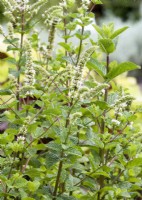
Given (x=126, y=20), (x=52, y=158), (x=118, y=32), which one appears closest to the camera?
(x=52, y=158)

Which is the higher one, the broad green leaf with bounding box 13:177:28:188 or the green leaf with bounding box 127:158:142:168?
the broad green leaf with bounding box 13:177:28:188

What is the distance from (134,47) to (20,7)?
6753 mm

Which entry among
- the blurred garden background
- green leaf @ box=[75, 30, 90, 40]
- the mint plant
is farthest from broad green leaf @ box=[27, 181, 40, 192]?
the blurred garden background

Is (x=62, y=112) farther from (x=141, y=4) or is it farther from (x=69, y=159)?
(x=141, y=4)

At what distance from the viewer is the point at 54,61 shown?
1993 mm

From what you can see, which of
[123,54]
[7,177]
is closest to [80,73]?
[7,177]

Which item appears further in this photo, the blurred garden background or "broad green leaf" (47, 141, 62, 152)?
the blurred garden background

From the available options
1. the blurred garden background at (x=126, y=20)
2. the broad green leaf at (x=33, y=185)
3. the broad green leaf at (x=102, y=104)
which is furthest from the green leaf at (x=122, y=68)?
the blurred garden background at (x=126, y=20)

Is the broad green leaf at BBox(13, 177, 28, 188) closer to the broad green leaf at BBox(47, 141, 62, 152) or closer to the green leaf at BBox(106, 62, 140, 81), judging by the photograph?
the broad green leaf at BBox(47, 141, 62, 152)

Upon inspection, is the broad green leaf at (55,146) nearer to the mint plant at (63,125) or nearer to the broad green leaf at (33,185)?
the mint plant at (63,125)

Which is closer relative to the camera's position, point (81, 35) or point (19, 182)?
point (19, 182)

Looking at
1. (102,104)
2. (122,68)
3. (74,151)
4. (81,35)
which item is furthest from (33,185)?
(81,35)

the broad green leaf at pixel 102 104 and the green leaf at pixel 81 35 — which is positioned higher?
the green leaf at pixel 81 35

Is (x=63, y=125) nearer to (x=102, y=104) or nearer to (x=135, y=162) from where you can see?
(x=102, y=104)
